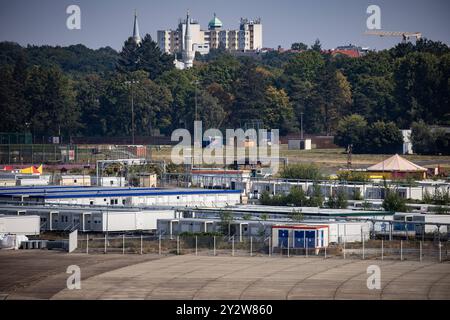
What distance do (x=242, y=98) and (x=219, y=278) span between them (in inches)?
4005

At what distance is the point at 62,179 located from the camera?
79.8 meters

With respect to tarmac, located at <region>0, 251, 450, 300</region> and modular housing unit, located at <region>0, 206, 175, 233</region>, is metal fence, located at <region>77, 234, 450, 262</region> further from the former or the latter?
modular housing unit, located at <region>0, 206, 175, 233</region>

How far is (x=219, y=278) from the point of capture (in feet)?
130

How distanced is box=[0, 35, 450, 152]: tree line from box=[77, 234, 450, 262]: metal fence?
222ft

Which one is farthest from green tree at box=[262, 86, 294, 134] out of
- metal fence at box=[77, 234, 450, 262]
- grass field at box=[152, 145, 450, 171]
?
metal fence at box=[77, 234, 450, 262]

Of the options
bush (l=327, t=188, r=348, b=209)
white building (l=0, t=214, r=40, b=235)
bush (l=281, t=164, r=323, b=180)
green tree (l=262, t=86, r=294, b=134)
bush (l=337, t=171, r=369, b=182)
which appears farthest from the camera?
green tree (l=262, t=86, r=294, b=134)

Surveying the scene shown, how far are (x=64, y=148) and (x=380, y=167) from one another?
30776 millimetres

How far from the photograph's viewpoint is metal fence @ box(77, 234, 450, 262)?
4500cm
